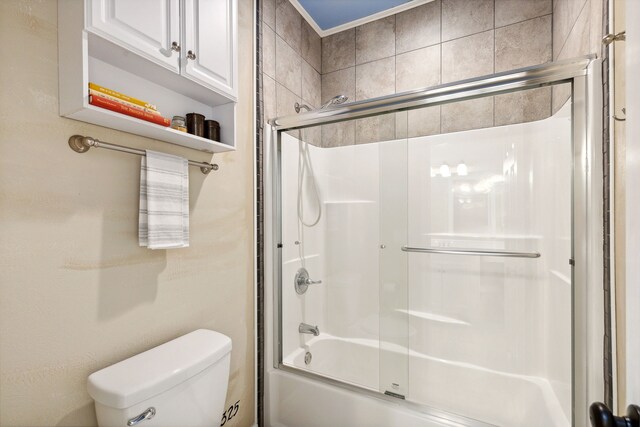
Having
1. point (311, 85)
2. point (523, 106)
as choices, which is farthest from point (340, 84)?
point (523, 106)

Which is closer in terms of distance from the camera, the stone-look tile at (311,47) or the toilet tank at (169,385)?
the toilet tank at (169,385)

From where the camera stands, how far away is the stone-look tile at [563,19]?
1396 mm

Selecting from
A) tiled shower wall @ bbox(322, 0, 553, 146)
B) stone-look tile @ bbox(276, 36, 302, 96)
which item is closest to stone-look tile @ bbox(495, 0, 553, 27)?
tiled shower wall @ bbox(322, 0, 553, 146)

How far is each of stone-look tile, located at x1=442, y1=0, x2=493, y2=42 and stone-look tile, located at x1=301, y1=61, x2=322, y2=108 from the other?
0.96 meters

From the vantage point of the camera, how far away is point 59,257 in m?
0.93

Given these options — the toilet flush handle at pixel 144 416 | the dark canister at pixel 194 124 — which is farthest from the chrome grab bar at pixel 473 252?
the toilet flush handle at pixel 144 416

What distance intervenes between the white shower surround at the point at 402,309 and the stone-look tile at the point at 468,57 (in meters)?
0.50

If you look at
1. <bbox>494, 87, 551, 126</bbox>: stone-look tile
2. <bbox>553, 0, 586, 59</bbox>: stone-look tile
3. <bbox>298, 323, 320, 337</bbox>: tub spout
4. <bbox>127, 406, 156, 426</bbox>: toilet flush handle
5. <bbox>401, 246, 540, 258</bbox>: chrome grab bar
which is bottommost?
<bbox>298, 323, 320, 337</bbox>: tub spout

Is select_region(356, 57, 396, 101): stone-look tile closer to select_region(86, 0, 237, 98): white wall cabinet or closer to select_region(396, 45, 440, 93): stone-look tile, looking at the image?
select_region(396, 45, 440, 93): stone-look tile

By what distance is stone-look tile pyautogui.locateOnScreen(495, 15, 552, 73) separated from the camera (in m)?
1.83

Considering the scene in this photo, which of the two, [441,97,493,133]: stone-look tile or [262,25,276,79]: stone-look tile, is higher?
[262,25,276,79]: stone-look tile

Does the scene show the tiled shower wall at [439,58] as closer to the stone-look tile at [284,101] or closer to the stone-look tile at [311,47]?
the stone-look tile at [311,47]

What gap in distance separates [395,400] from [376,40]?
2387 mm

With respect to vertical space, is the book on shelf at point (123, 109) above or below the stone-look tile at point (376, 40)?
below
